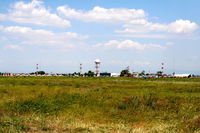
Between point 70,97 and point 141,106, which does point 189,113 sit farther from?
point 70,97

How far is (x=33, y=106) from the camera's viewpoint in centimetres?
2055

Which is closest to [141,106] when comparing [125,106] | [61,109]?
[125,106]

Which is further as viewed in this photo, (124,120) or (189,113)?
(189,113)

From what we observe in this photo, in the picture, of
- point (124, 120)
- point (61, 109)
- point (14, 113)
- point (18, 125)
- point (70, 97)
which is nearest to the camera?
point (18, 125)

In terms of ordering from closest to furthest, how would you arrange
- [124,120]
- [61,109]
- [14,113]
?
[124,120]
[14,113]
[61,109]

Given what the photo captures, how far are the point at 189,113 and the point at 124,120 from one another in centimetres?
495

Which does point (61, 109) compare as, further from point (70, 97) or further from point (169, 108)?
point (169, 108)

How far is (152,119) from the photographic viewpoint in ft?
58.6

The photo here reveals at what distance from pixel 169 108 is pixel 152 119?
4135 millimetres

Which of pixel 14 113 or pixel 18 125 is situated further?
pixel 14 113

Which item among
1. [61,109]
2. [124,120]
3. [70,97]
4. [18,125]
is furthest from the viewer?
[70,97]

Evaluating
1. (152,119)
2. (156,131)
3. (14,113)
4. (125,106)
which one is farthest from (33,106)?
(156,131)

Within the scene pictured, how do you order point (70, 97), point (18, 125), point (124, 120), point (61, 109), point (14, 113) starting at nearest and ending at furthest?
→ point (18, 125) < point (124, 120) < point (14, 113) < point (61, 109) < point (70, 97)

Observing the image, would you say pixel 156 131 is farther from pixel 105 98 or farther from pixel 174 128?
pixel 105 98
